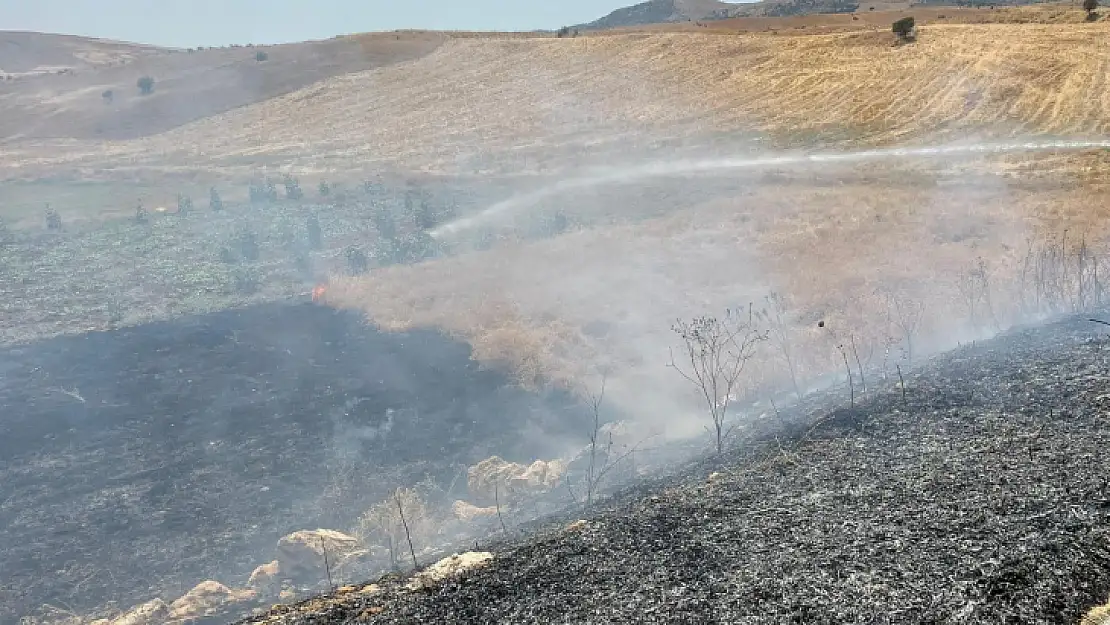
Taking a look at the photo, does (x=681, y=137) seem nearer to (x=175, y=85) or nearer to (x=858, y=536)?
(x=858, y=536)

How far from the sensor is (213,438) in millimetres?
18656

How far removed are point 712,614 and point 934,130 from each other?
35.0m

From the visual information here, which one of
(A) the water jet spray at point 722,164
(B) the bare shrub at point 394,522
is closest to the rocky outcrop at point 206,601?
(B) the bare shrub at point 394,522

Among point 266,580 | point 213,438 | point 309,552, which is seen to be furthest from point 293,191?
point 266,580

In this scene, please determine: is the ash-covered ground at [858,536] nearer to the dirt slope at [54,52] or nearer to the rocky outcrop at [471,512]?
the rocky outcrop at [471,512]

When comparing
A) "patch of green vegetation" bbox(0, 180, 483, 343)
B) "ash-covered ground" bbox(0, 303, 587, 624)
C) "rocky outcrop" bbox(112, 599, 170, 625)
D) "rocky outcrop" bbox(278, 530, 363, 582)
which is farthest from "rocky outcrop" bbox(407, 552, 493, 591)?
"patch of green vegetation" bbox(0, 180, 483, 343)

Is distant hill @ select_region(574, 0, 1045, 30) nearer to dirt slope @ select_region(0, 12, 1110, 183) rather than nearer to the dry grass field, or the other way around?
the dry grass field

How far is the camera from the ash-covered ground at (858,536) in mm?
6832

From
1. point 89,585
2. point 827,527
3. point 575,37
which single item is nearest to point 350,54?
point 575,37

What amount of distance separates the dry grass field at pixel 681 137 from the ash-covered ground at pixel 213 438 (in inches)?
71.0

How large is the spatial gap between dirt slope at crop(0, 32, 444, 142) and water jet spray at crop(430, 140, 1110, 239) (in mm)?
30092

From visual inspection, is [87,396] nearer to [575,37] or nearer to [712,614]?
[712,614]

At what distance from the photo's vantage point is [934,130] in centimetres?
3672

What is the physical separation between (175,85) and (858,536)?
65795 millimetres
